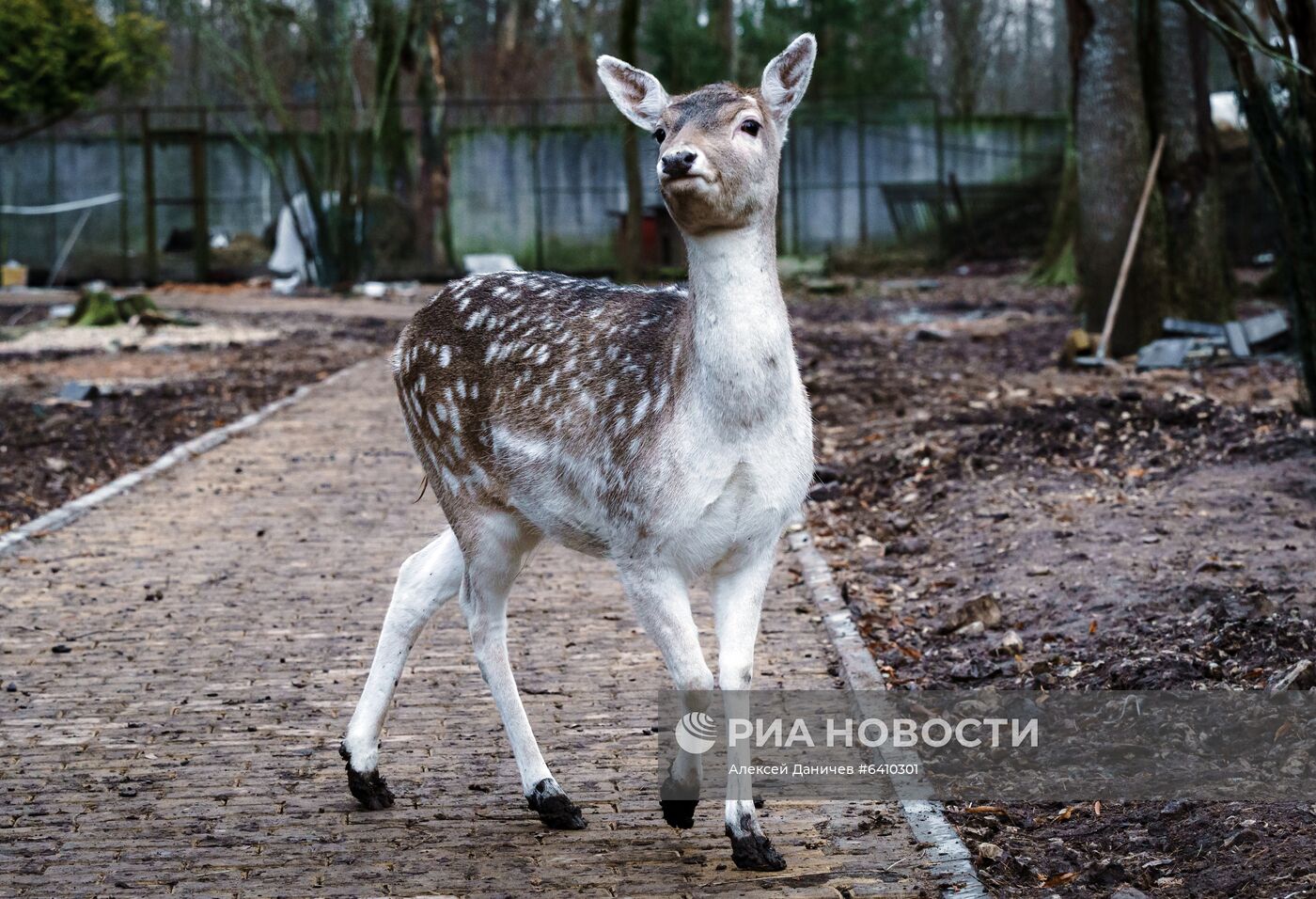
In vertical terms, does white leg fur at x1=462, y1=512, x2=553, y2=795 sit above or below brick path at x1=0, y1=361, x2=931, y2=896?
above

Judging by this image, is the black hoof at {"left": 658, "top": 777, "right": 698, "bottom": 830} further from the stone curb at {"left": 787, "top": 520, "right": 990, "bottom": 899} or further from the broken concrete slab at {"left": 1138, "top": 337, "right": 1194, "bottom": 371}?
the broken concrete slab at {"left": 1138, "top": 337, "right": 1194, "bottom": 371}

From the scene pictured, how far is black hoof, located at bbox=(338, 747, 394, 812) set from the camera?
18.1 ft

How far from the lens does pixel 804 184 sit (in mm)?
35219

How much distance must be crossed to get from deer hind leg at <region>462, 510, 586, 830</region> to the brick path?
0.24 m

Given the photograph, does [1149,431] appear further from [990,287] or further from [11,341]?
[990,287]

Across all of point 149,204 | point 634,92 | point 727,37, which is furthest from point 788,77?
point 727,37

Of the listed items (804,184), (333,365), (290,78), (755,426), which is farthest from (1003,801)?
(290,78)

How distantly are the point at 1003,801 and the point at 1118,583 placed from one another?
7.55 feet

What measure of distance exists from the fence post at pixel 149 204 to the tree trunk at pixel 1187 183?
23.3 m

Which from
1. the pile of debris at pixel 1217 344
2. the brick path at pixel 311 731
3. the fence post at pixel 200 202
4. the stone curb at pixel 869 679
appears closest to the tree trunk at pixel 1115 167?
the pile of debris at pixel 1217 344

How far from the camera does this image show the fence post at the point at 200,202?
34.3m

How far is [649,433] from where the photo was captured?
16.6ft

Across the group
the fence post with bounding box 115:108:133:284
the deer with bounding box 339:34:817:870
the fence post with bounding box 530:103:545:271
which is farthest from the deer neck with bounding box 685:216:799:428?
the fence post with bounding box 115:108:133:284

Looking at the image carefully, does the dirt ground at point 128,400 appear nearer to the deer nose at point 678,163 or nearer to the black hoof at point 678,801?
the black hoof at point 678,801
